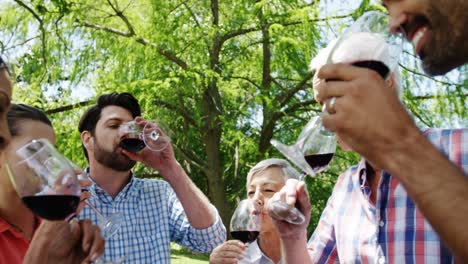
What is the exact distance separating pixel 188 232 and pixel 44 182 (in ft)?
6.64

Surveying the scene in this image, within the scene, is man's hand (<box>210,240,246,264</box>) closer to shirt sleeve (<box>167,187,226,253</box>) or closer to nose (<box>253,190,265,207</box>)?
nose (<box>253,190,265,207</box>)

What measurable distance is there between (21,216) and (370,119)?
1578mm

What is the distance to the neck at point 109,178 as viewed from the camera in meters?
3.61

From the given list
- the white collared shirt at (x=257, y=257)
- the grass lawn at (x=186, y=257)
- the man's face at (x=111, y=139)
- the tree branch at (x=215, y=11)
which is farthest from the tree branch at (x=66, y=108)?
the grass lawn at (x=186, y=257)

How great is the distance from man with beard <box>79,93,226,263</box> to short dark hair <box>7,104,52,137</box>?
1.19m

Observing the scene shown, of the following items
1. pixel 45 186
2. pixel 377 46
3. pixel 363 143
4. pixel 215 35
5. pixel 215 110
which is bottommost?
pixel 45 186

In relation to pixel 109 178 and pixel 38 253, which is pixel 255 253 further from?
pixel 38 253

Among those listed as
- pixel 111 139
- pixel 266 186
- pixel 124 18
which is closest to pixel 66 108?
pixel 124 18

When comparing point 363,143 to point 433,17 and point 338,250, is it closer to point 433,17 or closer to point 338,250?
point 433,17

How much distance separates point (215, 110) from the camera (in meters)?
9.19

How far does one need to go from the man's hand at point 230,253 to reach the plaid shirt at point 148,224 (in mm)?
631

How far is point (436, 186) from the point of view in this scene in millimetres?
1137

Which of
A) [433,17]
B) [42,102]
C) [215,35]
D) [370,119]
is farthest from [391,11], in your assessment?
[42,102]

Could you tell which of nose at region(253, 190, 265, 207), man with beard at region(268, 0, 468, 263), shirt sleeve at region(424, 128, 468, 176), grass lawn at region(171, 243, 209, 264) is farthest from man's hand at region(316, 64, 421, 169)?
grass lawn at region(171, 243, 209, 264)
